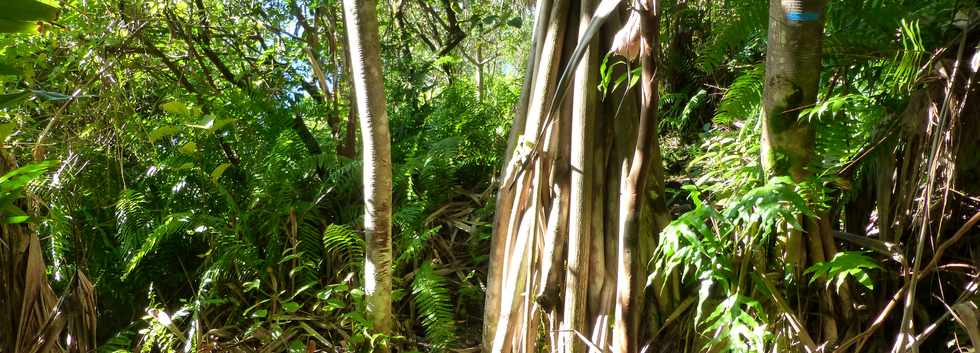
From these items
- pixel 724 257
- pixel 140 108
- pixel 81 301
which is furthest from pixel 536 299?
pixel 140 108

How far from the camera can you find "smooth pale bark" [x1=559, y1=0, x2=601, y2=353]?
257 cm

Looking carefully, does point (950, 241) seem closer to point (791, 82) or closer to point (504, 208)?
point (791, 82)

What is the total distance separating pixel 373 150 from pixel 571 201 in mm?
858

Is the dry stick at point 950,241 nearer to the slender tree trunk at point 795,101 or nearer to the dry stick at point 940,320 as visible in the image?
the dry stick at point 940,320

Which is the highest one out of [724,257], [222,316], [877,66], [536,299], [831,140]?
[877,66]

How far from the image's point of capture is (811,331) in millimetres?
2352

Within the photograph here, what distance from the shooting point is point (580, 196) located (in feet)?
8.43

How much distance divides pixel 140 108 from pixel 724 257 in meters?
3.59

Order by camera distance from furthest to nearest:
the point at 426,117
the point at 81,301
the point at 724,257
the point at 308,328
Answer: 1. the point at 426,117
2. the point at 308,328
3. the point at 81,301
4. the point at 724,257

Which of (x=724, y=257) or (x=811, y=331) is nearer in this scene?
(x=724, y=257)

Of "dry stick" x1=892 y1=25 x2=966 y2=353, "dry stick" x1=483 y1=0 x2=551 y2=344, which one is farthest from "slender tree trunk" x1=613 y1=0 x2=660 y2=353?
"dry stick" x1=892 y1=25 x2=966 y2=353

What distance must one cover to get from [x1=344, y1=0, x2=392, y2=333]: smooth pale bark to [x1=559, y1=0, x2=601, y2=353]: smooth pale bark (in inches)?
32.0

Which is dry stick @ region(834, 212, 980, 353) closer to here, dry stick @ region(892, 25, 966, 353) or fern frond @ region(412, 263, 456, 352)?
dry stick @ region(892, 25, 966, 353)

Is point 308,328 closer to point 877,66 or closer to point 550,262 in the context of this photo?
point 550,262
